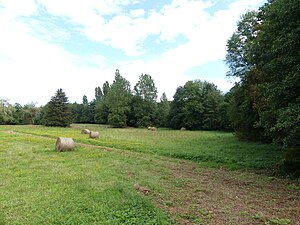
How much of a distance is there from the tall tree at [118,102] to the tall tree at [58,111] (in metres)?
10.8

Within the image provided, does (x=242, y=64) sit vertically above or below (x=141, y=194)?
above

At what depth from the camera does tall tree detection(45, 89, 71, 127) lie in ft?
190

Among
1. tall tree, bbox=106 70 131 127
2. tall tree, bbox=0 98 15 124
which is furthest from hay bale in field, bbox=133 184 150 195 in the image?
tall tree, bbox=0 98 15 124

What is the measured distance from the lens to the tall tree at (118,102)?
63.8m

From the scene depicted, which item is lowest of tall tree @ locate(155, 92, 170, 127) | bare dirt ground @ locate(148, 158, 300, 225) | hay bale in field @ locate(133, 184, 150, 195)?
bare dirt ground @ locate(148, 158, 300, 225)

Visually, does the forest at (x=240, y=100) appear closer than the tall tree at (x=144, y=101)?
Yes

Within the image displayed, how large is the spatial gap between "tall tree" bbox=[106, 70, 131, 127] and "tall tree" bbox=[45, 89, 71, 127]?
10.8 meters

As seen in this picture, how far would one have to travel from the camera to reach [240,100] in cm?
2633

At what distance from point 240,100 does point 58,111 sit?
4495 cm

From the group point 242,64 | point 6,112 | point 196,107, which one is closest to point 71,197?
point 242,64

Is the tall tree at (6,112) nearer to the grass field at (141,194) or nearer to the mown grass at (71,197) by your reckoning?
the grass field at (141,194)

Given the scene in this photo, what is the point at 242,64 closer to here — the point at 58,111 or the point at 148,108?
the point at 148,108

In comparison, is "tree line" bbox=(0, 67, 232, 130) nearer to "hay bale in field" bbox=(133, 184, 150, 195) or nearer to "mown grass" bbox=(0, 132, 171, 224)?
"mown grass" bbox=(0, 132, 171, 224)

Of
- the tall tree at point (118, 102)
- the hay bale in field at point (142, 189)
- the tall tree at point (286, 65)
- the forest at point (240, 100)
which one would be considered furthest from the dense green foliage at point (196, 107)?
the hay bale in field at point (142, 189)
